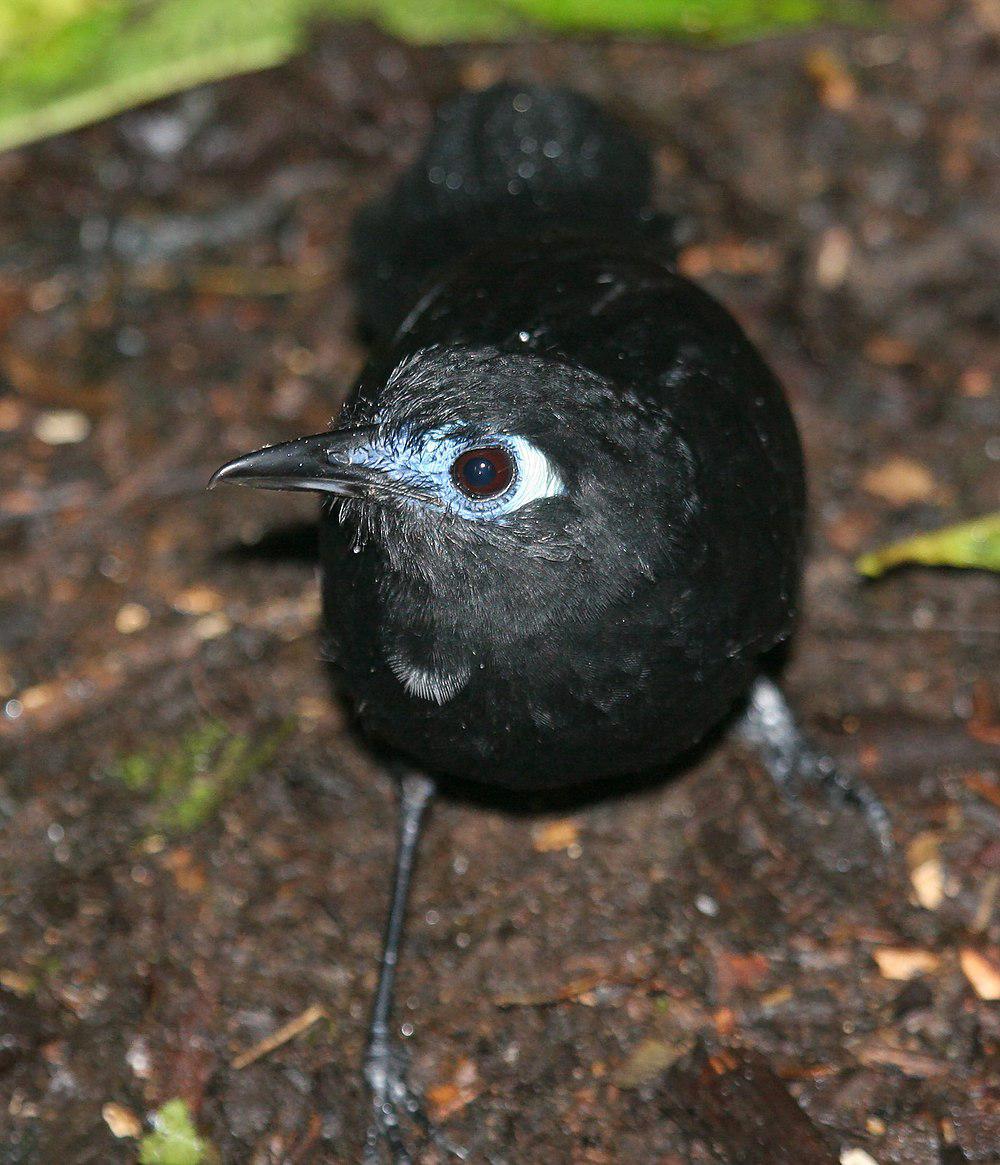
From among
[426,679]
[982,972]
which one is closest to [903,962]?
[982,972]

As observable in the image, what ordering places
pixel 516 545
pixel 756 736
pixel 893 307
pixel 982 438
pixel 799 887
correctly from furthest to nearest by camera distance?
pixel 893 307 < pixel 982 438 < pixel 756 736 < pixel 799 887 < pixel 516 545

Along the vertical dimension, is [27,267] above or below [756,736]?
above

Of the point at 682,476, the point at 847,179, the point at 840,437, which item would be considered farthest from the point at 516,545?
the point at 847,179

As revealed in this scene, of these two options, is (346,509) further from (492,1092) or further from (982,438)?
(982,438)

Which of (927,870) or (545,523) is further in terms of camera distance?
(927,870)

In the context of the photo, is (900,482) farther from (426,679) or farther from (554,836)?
(426,679)

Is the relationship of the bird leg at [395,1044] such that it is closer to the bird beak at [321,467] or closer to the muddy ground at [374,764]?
the muddy ground at [374,764]
